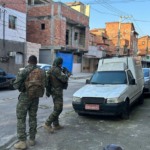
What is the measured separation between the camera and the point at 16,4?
91.0 ft

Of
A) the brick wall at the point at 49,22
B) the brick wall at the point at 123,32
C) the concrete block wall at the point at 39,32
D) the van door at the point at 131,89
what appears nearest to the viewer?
the van door at the point at 131,89

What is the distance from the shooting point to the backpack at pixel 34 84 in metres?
5.43

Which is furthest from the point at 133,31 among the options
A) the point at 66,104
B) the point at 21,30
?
the point at 66,104

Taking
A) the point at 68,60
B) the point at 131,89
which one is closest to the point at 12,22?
the point at 68,60

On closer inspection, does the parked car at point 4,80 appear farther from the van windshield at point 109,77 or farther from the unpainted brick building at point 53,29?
the unpainted brick building at point 53,29

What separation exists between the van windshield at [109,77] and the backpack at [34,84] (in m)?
4.13

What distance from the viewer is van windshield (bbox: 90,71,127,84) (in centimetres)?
932

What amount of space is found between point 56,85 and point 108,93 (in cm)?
194

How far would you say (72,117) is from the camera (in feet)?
27.9

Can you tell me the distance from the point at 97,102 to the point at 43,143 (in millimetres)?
2471

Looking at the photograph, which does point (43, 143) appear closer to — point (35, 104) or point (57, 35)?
point (35, 104)

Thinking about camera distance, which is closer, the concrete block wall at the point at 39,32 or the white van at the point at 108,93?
the white van at the point at 108,93

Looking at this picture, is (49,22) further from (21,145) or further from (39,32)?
(21,145)

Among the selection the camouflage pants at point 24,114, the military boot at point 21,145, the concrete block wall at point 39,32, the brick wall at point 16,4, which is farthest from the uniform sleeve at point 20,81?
the concrete block wall at point 39,32
